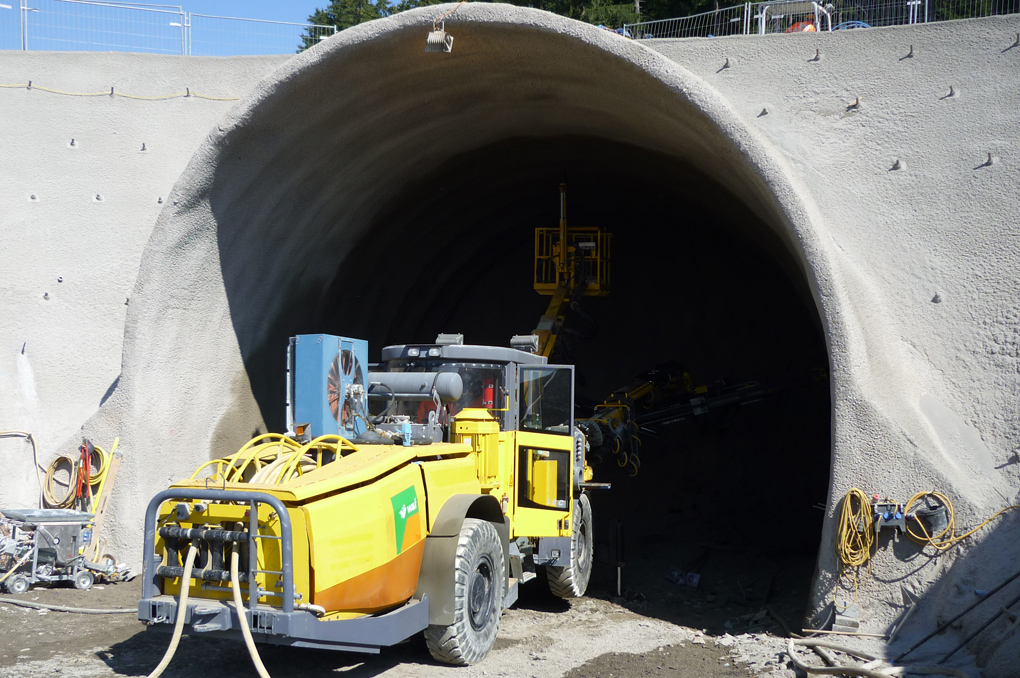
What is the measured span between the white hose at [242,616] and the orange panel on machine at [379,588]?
1.25 feet

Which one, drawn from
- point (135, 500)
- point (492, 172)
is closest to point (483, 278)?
point (492, 172)

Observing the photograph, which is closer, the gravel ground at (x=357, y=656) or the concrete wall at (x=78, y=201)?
the gravel ground at (x=357, y=656)

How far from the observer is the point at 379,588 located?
209 inches

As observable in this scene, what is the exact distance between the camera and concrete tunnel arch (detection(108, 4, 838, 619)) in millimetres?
8273

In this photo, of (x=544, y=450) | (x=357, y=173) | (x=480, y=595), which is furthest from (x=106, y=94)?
(x=480, y=595)

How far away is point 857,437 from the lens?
275 inches

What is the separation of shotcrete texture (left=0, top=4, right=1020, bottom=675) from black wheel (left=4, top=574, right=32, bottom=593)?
106 centimetres

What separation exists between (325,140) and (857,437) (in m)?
6.35

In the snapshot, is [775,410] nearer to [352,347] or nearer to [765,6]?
[765,6]

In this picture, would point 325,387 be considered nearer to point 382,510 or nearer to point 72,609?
point 382,510

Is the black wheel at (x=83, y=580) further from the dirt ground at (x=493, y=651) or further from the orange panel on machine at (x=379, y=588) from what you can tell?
the orange panel on machine at (x=379, y=588)

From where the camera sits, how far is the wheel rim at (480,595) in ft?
19.8

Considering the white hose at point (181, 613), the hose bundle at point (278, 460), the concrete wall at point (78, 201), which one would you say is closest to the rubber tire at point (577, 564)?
the hose bundle at point (278, 460)

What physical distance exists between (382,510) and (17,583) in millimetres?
4609
